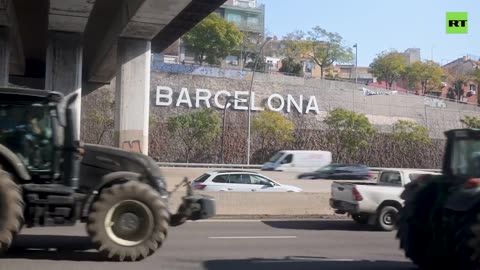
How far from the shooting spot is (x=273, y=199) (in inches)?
815

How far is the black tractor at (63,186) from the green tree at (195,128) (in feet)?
160

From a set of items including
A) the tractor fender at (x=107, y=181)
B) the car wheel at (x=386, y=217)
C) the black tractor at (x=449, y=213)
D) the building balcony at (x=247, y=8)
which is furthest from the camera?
the building balcony at (x=247, y=8)

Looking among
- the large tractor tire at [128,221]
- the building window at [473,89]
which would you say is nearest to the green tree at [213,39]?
the building window at [473,89]

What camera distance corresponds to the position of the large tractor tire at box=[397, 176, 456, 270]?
9.34 m

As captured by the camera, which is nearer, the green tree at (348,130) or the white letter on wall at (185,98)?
the white letter on wall at (185,98)

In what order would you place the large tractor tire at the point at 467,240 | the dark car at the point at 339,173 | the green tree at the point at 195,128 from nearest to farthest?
the large tractor tire at the point at 467,240, the dark car at the point at 339,173, the green tree at the point at 195,128

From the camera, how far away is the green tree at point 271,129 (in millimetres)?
62562

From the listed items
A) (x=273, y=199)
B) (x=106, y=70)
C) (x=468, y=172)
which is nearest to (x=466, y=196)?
(x=468, y=172)

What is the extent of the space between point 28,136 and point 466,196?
6.62m

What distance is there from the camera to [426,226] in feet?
32.0

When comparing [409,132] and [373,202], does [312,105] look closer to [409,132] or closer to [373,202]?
[409,132]

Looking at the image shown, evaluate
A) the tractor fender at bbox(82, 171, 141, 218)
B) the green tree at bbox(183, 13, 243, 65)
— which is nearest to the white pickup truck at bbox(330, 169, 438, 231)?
the tractor fender at bbox(82, 171, 141, 218)

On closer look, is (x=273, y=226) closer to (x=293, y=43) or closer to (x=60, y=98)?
(x=60, y=98)

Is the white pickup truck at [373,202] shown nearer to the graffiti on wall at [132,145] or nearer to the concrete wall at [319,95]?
the graffiti on wall at [132,145]
